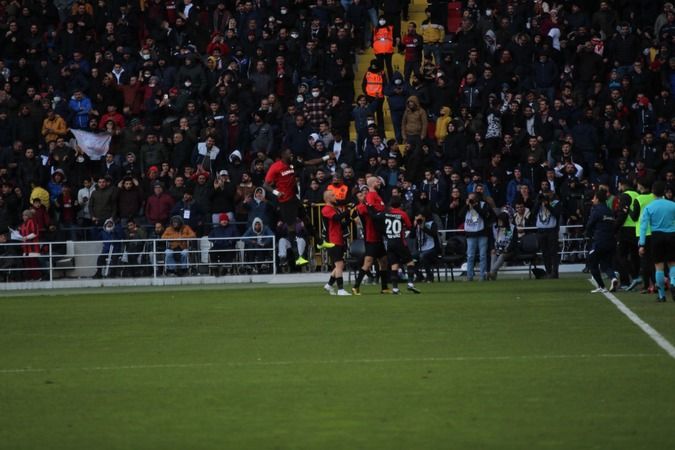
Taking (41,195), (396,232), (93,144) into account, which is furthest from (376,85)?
(396,232)

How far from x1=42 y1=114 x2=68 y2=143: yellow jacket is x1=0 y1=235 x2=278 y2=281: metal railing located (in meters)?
3.84

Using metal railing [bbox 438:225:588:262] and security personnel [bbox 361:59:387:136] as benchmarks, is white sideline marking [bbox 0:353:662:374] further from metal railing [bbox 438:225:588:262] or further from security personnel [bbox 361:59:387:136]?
security personnel [bbox 361:59:387:136]

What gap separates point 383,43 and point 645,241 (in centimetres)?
1453

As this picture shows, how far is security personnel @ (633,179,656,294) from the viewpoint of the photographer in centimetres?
2187

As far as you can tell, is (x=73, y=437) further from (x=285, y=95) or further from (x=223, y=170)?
(x=285, y=95)

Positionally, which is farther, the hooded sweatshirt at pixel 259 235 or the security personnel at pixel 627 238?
the hooded sweatshirt at pixel 259 235

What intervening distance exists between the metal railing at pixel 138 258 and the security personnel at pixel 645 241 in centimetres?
968

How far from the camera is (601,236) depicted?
24406 mm

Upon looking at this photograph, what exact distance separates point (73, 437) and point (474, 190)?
20.8m

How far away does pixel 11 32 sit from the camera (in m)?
37.8

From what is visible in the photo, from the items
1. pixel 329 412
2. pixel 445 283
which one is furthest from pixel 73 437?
pixel 445 283

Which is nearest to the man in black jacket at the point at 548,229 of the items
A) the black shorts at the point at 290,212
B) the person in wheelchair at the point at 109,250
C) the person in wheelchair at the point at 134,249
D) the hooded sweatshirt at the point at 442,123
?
the hooded sweatshirt at the point at 442,123

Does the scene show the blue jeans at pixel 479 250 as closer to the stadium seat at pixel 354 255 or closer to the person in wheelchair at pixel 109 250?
the stadium seat at pixel 354 255

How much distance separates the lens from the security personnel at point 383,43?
116 ft
